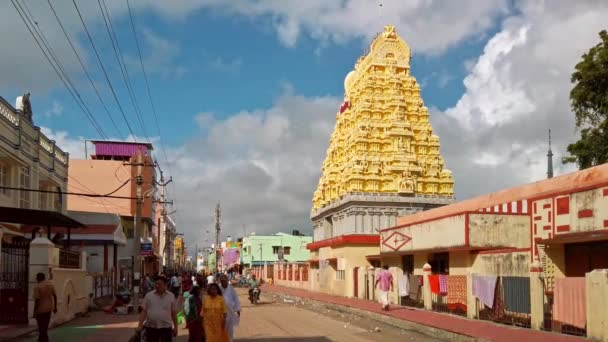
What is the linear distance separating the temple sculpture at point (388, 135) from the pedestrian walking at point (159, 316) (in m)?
38.2

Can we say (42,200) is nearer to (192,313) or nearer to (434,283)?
(434,283)

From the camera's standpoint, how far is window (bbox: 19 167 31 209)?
25309 mm

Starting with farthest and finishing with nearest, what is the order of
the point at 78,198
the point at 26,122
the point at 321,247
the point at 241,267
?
the point at 241,267 → the point at 78,198 → the point at 321,247 → the point at 26,122

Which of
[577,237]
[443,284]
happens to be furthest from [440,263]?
[577,237]

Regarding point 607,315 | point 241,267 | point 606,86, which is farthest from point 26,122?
point 241,267

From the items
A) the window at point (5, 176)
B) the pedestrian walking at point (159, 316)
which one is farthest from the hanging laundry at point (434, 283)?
the window at point (5, 176)

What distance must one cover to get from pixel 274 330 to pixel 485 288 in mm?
5898

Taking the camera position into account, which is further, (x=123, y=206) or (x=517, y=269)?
Answer: (x=123, y=206)

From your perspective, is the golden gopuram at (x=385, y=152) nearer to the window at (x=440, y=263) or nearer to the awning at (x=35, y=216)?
the window at (x=440, y=263)

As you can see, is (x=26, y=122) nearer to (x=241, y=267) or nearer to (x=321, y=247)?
(x=321, y=247)

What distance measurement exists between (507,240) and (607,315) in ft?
31.5

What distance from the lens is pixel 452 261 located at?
23.7m

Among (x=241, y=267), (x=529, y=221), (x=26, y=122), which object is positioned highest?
(x=26, y=122)

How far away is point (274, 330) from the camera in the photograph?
18.1 metres
